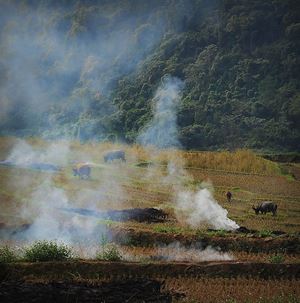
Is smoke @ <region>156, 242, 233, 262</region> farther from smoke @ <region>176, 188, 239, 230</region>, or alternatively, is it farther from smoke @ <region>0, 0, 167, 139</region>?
smoke @ <region>0, 0, 167, 139</region>

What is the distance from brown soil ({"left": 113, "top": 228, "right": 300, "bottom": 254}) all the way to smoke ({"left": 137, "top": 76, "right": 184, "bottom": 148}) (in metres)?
26.8

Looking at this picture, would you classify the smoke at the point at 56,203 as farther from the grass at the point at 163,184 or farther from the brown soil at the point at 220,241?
the brown soil at the point at 220,241

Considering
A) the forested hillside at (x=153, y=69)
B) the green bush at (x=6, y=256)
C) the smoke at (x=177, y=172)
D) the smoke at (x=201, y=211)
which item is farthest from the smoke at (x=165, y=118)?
the green bush at (x=6, y=256)

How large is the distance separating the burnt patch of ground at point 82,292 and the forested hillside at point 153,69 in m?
36.1

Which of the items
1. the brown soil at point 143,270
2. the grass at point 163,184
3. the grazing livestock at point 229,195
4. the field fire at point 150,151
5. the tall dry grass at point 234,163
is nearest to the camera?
the brown soil at point 143,270

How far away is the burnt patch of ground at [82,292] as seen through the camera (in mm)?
12148

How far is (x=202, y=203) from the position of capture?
26.2 metres

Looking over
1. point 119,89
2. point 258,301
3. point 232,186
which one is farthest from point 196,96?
point 258,301

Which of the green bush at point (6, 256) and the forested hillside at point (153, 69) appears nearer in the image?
the green bush at point (6, 256)

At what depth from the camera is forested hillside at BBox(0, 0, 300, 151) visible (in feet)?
170

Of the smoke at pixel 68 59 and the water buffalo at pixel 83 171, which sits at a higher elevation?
the smoke at pixel 68 59

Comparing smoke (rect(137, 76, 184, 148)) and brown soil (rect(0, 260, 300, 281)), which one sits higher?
smoke (rect(137, 76, 184, 148))

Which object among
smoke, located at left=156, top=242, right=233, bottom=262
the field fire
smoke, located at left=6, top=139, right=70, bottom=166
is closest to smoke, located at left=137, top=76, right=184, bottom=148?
the field fire

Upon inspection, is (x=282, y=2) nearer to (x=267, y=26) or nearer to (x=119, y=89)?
(x=267, y=26)
